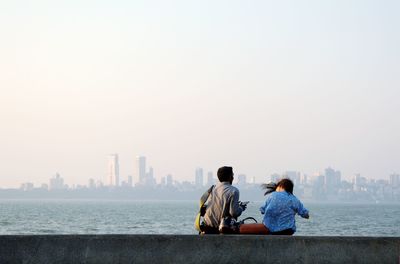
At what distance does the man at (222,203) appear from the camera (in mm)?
10359

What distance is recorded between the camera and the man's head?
1054cm

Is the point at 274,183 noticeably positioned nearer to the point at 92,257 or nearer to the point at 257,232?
the point at 257,232

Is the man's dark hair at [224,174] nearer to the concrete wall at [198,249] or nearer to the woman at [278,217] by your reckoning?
the woman at [278,217]

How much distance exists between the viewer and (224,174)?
10.5 meters

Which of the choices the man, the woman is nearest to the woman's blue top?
the woman

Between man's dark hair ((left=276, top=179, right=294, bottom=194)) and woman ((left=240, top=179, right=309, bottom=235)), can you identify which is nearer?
woman ((left=240, top=179, right=309, bottom=235))

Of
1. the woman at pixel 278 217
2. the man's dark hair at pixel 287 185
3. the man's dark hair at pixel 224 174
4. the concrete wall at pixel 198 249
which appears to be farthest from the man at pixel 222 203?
the concrete wall at pixel 198 249

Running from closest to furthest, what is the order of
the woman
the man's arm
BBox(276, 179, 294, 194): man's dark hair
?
the man's arm < the woman < BBox(276, 179, 294, 194): man's dark hair

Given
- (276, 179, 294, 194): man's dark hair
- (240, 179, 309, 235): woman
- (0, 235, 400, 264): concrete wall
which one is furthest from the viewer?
(276, 179, 294, 194): man's dark hair

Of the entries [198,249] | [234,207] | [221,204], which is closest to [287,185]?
[234,207]

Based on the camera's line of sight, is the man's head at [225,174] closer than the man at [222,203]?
No

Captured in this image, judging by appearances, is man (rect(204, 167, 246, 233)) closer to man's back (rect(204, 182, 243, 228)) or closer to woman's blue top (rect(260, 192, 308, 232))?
man's back (rect(204, 182, 243, 228))

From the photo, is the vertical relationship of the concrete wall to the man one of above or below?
below

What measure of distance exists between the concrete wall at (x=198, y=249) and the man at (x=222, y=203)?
130 cm
